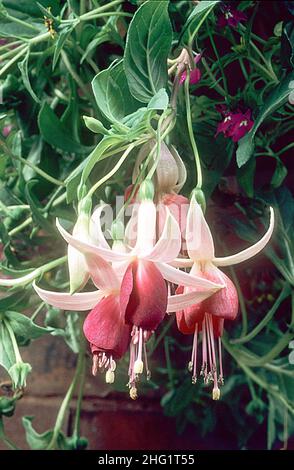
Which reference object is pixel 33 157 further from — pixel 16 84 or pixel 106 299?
pixel 106 299

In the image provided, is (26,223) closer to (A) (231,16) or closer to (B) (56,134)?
(B) (56,134)

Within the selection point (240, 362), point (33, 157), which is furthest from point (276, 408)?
point (33, 157)

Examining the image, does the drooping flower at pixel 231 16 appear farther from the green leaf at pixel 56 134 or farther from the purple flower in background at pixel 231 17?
the green leaf at pixel 56 134

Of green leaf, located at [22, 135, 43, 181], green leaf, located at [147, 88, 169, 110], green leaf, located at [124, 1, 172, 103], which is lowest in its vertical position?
green leaf, located at [22, 135, 43, 181]

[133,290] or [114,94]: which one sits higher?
[114,94]

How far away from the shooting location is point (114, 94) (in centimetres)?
44

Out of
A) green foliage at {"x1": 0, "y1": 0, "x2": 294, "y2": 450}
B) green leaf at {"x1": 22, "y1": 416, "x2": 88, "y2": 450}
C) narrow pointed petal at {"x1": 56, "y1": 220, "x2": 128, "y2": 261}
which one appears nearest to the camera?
narrow pointed petal at {"x1": 56, "y1": 220, "x2": 128, "y2": 261}

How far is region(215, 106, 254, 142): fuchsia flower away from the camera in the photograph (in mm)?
533

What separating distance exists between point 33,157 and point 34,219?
0.08m

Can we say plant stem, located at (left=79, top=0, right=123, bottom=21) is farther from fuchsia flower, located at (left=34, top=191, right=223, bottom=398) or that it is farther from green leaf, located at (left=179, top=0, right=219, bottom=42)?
fuchsia flower, located at (left=34, top=191, right=223, bottom=398)

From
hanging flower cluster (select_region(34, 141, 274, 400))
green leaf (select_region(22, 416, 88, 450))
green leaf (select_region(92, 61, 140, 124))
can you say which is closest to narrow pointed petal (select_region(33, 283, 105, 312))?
hanging flower cluster (select_region(34, 141, 274, 400))

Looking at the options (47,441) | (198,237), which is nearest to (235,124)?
(198,237)

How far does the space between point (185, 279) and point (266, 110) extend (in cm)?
16

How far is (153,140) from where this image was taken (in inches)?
17.6
